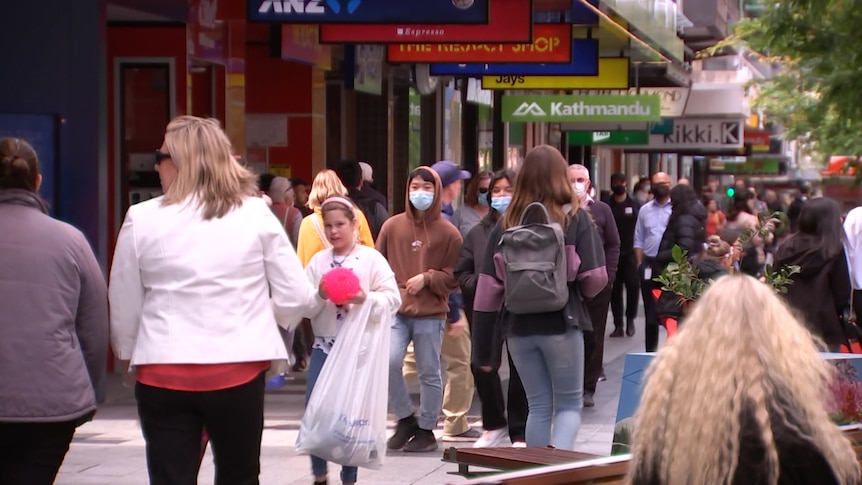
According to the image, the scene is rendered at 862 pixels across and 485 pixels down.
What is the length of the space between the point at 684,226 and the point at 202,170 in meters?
8.17

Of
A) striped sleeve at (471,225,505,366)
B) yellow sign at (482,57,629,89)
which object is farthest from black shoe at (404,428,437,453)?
yellow sign at (482,57,629,89)

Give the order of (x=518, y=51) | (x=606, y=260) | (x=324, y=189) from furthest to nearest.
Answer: (x=518, y=51), (x=606, y=260), (x=324, y=189)

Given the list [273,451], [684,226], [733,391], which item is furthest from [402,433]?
[733,391]

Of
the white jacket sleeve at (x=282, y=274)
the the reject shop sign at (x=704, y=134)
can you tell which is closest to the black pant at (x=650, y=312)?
the white jacket sleeve at (x=282, y=274)

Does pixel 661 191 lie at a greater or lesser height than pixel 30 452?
greater

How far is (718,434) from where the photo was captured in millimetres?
3469

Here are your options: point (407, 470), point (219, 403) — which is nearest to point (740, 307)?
point (219, 403)

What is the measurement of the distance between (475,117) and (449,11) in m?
13.7

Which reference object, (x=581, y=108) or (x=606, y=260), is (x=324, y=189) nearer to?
(x=606, y=260)

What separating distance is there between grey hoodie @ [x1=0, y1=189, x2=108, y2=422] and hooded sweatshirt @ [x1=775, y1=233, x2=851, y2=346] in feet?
21.0

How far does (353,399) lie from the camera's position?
23.0 ft

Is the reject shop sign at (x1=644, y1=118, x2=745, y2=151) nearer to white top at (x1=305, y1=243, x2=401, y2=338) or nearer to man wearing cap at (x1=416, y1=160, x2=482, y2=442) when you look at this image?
man wearing cap at (x1=416, y1=160, x2=482, y2=442)

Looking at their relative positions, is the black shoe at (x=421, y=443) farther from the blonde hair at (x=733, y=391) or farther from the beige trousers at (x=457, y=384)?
the blonde hair at (x=733, y=391)

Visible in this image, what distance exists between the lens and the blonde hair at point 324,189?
989 cm
